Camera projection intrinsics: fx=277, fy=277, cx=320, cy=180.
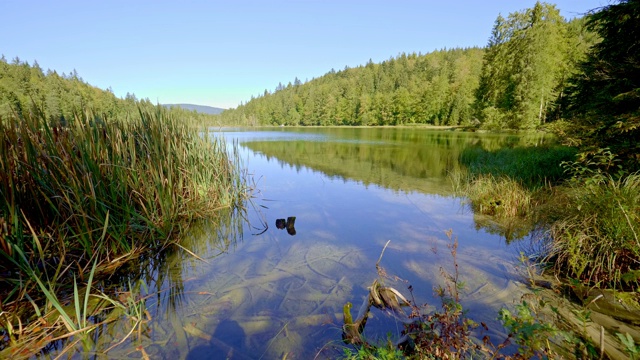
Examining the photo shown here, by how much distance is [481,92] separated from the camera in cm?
3341

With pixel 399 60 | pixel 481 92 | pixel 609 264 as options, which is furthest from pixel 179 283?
pixel 399 60

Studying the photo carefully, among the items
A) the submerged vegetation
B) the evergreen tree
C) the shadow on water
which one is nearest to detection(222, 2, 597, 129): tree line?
the evergreen tree

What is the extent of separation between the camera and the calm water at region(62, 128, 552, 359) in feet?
9.82

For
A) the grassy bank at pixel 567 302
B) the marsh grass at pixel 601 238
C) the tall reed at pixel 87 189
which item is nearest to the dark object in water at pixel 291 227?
the tall reed at pixel 87 189

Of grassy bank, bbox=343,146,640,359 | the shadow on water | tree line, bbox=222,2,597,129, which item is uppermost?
tree line, bbox=222,2,597,129

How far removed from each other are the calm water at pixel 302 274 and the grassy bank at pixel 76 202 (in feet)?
2.18

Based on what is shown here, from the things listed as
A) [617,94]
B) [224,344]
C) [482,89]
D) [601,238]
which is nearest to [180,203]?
[224,344]

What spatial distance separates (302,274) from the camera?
4434mm

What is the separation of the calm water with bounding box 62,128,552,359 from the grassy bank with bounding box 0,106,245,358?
26.2 inches

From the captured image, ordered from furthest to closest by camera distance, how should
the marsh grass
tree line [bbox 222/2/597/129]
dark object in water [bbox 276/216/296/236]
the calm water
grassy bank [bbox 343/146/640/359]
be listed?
tree line [bbox 222/2/597/129] → dark object in water [bbox 276/216/296/236] → the marsh grass → the calm water → grassy bank [bbox 343/146/640/359]

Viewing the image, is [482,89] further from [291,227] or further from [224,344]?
[224,344]

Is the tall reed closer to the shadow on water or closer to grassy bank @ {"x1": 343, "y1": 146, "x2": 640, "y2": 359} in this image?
the shadow on water

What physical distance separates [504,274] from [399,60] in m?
150

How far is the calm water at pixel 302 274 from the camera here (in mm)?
2992
